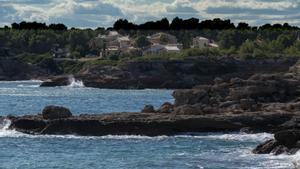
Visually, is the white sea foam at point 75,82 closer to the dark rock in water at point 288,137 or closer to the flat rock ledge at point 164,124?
the flat rock ledge at point 164,124

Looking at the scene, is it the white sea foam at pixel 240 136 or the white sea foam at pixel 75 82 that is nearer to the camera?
the white sea foam at pixel 240 136

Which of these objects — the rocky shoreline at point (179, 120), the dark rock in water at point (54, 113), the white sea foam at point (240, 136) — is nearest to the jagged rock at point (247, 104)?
the rocky shoreline at point (179, 120)

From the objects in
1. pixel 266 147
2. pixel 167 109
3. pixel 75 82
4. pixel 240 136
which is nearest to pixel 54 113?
pixel 167 109

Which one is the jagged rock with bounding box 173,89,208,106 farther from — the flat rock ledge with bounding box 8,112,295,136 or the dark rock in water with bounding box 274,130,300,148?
the dark rock in water with bounding box 274,130,300,148

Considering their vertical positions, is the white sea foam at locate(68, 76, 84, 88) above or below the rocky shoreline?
below

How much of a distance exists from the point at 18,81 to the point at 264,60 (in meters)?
57.1

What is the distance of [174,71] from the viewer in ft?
542

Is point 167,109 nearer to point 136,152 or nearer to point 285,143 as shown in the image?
point 136,152

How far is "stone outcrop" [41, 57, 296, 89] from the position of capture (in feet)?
527

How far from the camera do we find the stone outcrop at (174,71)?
161m

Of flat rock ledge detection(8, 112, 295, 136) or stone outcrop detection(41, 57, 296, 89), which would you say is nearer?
flat rock ledge detection(8, 112, 295, 136)

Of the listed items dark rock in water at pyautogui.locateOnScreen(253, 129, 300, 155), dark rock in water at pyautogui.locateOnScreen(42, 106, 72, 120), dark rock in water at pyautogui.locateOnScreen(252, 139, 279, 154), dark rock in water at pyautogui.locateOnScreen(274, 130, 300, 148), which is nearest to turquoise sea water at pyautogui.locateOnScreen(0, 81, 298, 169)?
dark rock in water at pyautogui.locateOnScreen(252, 139, 279, 154)

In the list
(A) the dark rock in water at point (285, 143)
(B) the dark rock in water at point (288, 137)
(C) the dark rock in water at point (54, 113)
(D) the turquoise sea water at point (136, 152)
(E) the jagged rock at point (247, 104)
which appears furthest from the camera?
(E) the jagged rock at point (247, 104)

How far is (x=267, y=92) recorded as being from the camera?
3004 inches
